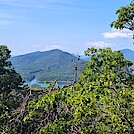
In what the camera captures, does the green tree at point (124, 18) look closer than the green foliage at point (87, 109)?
No

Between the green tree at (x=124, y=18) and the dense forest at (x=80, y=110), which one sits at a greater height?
the green tree at (x=124, y=18)

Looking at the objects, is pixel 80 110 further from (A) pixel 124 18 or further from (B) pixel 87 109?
(A) pixel 124 18

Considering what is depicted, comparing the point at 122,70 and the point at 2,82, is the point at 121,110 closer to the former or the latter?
the point at 122,70

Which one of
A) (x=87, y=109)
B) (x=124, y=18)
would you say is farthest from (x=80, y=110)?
(x=124, y=18)

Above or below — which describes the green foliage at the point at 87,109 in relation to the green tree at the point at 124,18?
below

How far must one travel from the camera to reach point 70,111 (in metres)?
6.07

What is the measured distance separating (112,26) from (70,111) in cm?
493

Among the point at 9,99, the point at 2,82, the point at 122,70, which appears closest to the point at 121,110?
the point at 122,70

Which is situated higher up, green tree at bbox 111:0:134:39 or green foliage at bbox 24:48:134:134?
green tree at bbox 111:0:134:39

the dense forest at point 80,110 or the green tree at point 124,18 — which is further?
the green tree at point 124,18

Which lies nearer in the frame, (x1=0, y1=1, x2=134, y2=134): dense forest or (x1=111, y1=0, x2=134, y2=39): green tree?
(x1=0, y1=1, x2=134, y2=134): dense forest

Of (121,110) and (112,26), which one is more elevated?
(112,26)

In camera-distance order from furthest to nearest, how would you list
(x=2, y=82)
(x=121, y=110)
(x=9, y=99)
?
(x=2, y=82), (x=9, y=99), (x=121, y=110)

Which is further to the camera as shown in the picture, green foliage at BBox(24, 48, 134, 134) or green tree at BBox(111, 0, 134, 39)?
green tree at BBox(111, 0, 134, 39)
